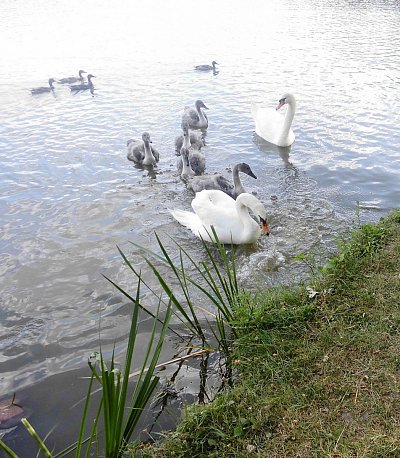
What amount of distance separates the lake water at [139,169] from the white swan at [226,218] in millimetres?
193

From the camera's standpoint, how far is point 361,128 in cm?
1020

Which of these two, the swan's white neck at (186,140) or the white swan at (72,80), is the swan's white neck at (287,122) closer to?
the swan's white neck at (186,140)

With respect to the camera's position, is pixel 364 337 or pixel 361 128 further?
pixel 361 128

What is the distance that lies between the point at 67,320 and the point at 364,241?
3.19 m

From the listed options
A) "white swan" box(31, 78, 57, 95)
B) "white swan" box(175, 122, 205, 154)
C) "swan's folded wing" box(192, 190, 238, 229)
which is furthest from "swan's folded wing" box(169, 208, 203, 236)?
"white swan" box(31, 78, 57, 95)

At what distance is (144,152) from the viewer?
9008mm

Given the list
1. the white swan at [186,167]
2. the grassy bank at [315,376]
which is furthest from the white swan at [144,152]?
the grassy bank at [315,376]

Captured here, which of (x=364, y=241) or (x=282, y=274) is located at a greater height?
(x=364, y=241)

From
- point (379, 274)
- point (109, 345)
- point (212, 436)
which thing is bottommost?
point (109, 345)

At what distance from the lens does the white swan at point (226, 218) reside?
6.24m

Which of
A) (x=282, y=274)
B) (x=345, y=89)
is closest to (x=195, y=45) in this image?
(x=345, y=89)

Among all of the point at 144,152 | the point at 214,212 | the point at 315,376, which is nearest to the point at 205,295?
the point at 214,212

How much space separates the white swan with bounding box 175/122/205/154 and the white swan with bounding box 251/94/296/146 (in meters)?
1.29

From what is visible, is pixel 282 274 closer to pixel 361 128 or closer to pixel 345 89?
pixel 361 128
